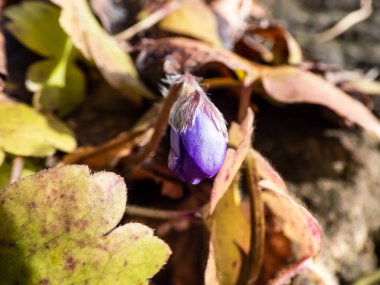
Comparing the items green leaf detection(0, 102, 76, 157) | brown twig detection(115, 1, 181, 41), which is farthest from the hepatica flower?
brown twig detection(115, 1, 181, 41)

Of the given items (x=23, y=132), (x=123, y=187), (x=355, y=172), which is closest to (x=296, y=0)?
(x=355, y=172)

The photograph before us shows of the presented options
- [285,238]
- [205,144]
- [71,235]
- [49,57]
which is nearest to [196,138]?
[205,144]

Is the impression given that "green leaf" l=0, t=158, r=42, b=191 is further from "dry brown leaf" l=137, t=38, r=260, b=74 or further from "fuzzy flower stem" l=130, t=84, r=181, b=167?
"dry brown leaf" l=137, t=38, r=260, b=74

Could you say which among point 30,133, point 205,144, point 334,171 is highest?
point 205,144

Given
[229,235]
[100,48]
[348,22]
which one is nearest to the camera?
[229,235]

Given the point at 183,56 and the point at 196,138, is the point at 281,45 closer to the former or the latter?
the point at 183,56

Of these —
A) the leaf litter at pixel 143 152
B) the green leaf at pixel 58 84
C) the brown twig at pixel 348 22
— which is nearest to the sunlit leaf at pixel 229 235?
the leaf litter at pixel 143 152

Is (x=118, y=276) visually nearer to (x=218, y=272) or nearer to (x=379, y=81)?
(x=218, y=272)
